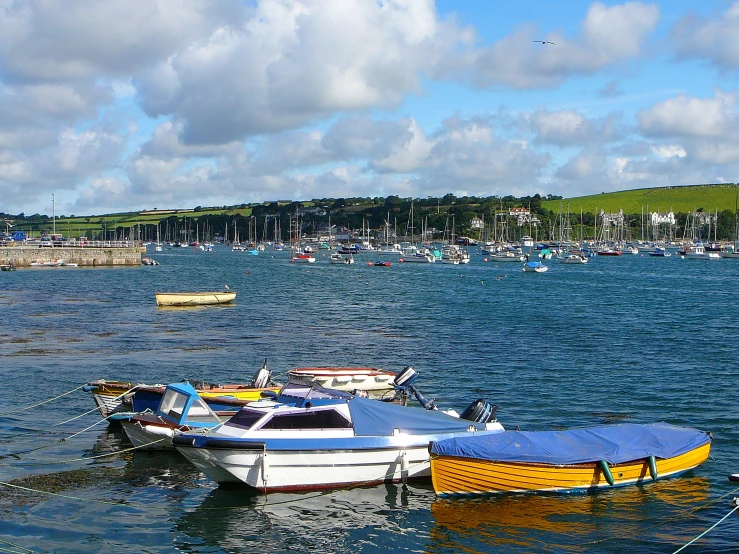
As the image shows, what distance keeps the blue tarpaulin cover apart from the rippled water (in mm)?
1109

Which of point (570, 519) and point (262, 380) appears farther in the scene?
point (262, 380)

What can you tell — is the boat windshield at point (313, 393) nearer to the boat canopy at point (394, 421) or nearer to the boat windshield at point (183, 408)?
the boat canopy at point (394, 421)

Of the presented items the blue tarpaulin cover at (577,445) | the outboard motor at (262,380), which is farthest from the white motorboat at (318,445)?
the outboard motor at (262,380)

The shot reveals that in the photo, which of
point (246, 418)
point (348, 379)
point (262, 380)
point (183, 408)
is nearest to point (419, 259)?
point (348, 379)

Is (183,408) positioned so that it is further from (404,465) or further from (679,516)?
(679,516)

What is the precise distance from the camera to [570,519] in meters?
23.2

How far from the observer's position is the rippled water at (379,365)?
22250mm

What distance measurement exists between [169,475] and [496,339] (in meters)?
34.5

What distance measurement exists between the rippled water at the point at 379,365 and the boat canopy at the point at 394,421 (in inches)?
69.7

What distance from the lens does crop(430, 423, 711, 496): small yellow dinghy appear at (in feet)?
79.5

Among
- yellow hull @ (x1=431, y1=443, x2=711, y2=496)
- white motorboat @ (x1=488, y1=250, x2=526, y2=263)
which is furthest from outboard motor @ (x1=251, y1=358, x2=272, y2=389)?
white motorboat @ (x1=488, y1=250, x2=526, y2=263)

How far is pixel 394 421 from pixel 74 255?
137 m

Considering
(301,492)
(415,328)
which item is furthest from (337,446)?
(415,328)

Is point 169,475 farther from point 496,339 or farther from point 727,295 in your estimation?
point 727,295
